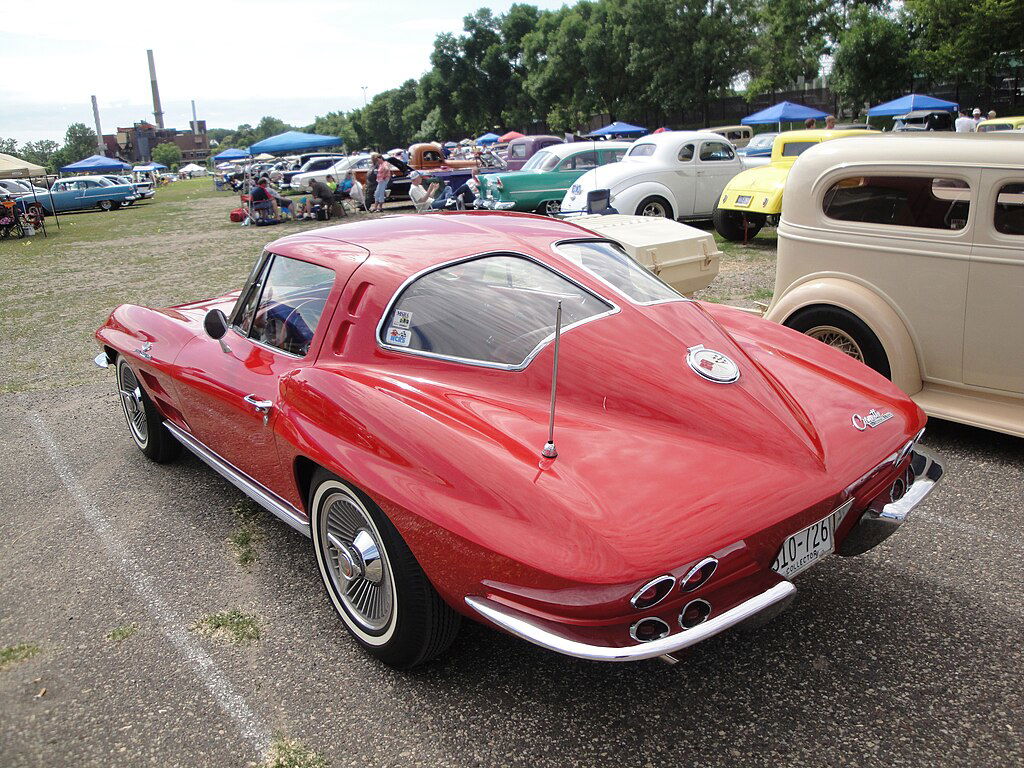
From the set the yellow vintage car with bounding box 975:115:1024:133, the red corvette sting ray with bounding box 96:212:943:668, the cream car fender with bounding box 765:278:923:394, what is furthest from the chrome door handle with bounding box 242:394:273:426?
the yellow vintage car with bounding box 975:115:1024:133

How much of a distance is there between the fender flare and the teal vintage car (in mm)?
2323

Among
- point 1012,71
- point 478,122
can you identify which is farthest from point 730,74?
point 478,122

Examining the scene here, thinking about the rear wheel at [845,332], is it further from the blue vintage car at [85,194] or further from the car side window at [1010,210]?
the blue vintage car at [85,194]

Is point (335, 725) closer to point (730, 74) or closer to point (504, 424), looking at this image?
point (504, 424)

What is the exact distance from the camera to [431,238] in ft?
11.1

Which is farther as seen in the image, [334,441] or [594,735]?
[334,441]

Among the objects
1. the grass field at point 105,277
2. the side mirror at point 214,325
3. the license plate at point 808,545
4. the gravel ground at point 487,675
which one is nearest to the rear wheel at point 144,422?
the gravel ground at point 487,675

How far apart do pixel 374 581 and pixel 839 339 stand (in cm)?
353

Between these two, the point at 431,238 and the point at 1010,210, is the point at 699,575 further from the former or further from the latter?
the point at 1010,210

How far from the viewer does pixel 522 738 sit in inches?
97.0

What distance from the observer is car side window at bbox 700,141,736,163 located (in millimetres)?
13391

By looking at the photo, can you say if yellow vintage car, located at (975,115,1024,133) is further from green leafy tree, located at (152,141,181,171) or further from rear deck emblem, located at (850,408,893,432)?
green leafy tree, located at (152,141,181,171)

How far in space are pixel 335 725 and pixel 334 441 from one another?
0.95m

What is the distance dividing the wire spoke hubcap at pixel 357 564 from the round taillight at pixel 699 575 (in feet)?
3.40
